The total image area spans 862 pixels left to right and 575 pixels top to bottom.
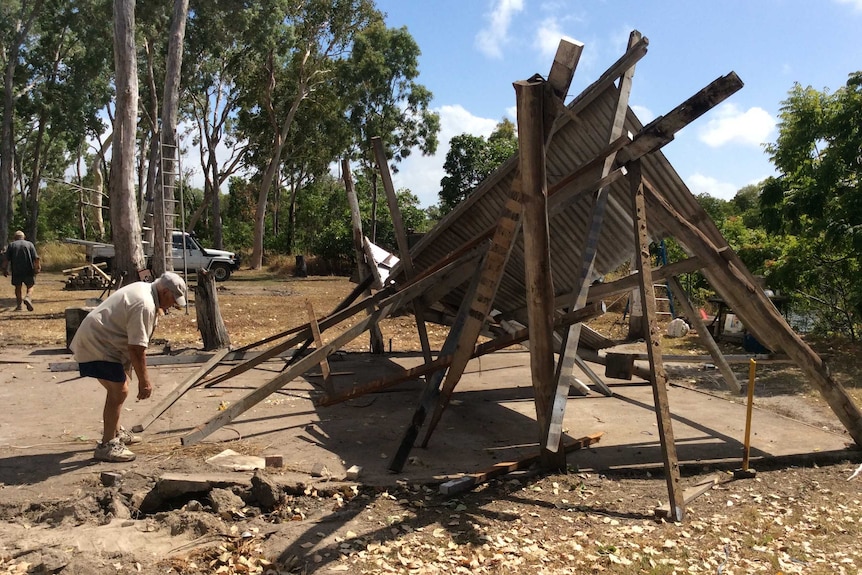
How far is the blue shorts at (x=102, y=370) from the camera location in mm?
5402

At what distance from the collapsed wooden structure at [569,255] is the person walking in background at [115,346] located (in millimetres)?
617

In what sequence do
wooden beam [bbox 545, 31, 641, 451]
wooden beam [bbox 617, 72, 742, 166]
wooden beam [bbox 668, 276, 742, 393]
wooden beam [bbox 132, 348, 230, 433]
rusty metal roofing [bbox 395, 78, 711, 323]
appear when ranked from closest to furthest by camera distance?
A: wooden beam [bbox 617, 72, 742, 166]
wooden beam [bbox 545, 31, 641, 451]
rusty metal roofing [bbox 395, 78, 711, 323]
wooden beam [bbox 132, 348, 230, 433]
wooden beam [bbox 668, 276, 742, 393]

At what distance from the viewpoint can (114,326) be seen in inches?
212

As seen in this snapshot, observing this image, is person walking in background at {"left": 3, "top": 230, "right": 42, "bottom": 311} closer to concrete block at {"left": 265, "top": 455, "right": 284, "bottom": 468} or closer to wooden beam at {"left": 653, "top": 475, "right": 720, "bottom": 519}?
concrete block at {"left": 265, "top": 455, "right": 284, "bottom": 468}

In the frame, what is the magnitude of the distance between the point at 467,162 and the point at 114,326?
3075 centimetres

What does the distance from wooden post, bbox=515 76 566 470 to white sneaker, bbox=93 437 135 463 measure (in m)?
3.26

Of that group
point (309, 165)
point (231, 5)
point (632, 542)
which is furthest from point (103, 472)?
point (309, 165)

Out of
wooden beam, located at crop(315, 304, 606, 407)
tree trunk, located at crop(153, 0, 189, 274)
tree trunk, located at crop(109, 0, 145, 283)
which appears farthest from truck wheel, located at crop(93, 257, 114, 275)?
wooden beam, located at crop(315, 304, 606, 407)

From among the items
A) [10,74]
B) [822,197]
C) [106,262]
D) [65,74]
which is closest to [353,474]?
[822,197]

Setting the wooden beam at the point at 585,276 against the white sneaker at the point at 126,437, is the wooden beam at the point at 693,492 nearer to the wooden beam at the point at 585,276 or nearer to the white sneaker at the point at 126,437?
the wooden beam at the point at 585,276

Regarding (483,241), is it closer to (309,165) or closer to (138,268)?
(138,268)

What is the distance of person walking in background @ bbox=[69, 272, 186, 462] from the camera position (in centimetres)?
534

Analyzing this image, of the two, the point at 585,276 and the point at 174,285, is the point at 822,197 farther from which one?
the point at 174,285

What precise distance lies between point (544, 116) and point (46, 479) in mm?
4452
